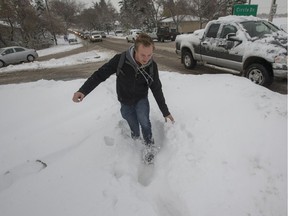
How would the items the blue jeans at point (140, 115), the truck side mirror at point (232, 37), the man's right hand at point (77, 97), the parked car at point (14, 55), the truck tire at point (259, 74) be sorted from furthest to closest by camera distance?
the parked car at point (14, 55) → the truck side mirror at point (232, 37) → the truck tire at point (259, 74) → the blue jeans at point (140, 115) → the man's right hand at point (77, 97)

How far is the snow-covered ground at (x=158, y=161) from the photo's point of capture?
2512mm

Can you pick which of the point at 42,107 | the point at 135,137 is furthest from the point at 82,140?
the point at 42,107

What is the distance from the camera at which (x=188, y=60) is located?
947 centimetres

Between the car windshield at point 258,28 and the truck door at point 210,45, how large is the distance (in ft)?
3.21

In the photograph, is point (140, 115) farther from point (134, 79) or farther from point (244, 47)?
point (244, 47)

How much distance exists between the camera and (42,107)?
5.16m

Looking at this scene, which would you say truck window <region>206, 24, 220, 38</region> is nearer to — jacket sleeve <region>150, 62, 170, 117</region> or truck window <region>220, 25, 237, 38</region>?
truck window <region>220, 25, 237, 38</region>

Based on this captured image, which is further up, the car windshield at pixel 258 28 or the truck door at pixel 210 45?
the car windshield at pixel 258 28

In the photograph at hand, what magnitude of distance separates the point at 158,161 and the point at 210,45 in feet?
19.1

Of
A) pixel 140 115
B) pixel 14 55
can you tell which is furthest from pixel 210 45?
pixel 14 55

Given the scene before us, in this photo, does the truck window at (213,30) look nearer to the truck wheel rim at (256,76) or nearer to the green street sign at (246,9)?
the truck wheel rim at (256,76)

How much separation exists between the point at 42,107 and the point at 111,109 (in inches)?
64.8

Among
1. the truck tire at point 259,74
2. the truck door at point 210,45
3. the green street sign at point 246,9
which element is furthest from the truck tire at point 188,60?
the green street sign at point 246,9

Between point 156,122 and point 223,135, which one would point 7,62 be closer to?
point 156,122
